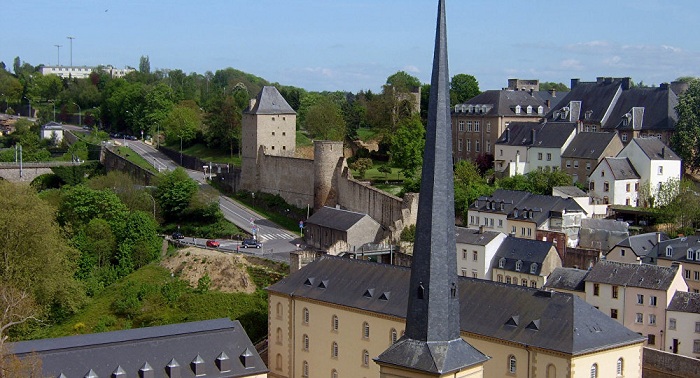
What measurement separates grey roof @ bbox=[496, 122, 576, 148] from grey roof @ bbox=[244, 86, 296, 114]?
1392 centimetres

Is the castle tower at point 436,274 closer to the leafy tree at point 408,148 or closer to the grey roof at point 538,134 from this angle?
the leafy tree at point 408,148

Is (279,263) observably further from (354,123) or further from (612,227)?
(354,123)

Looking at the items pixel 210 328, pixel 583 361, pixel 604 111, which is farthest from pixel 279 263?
pixel 604 111

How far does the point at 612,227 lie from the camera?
163ft

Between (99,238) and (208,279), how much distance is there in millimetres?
8579

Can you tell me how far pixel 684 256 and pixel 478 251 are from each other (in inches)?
350

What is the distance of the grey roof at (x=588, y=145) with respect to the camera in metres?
58.8

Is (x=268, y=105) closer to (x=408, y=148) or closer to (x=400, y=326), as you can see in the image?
(x=408, y=148)

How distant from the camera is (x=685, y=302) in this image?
3894cm

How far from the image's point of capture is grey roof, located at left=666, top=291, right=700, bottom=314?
3848 cm

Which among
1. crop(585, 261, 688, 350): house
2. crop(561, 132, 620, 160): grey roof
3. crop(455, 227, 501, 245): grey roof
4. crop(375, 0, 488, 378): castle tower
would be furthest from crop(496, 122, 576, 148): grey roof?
crop(375, 0, 488, 378): castle tower

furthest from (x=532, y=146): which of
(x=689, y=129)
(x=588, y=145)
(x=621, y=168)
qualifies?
(x=689, y=129)

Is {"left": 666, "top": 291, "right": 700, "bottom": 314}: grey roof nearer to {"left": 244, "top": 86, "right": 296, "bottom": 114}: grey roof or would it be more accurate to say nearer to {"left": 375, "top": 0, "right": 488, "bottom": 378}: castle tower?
{"left": 375, "top": 0, "right": 488, "bottom": 378}: castle tower

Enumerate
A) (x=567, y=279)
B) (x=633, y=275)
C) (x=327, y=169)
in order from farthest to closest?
(x=327, y=169) < (x=567, y=279) < (x=633, y=275)
